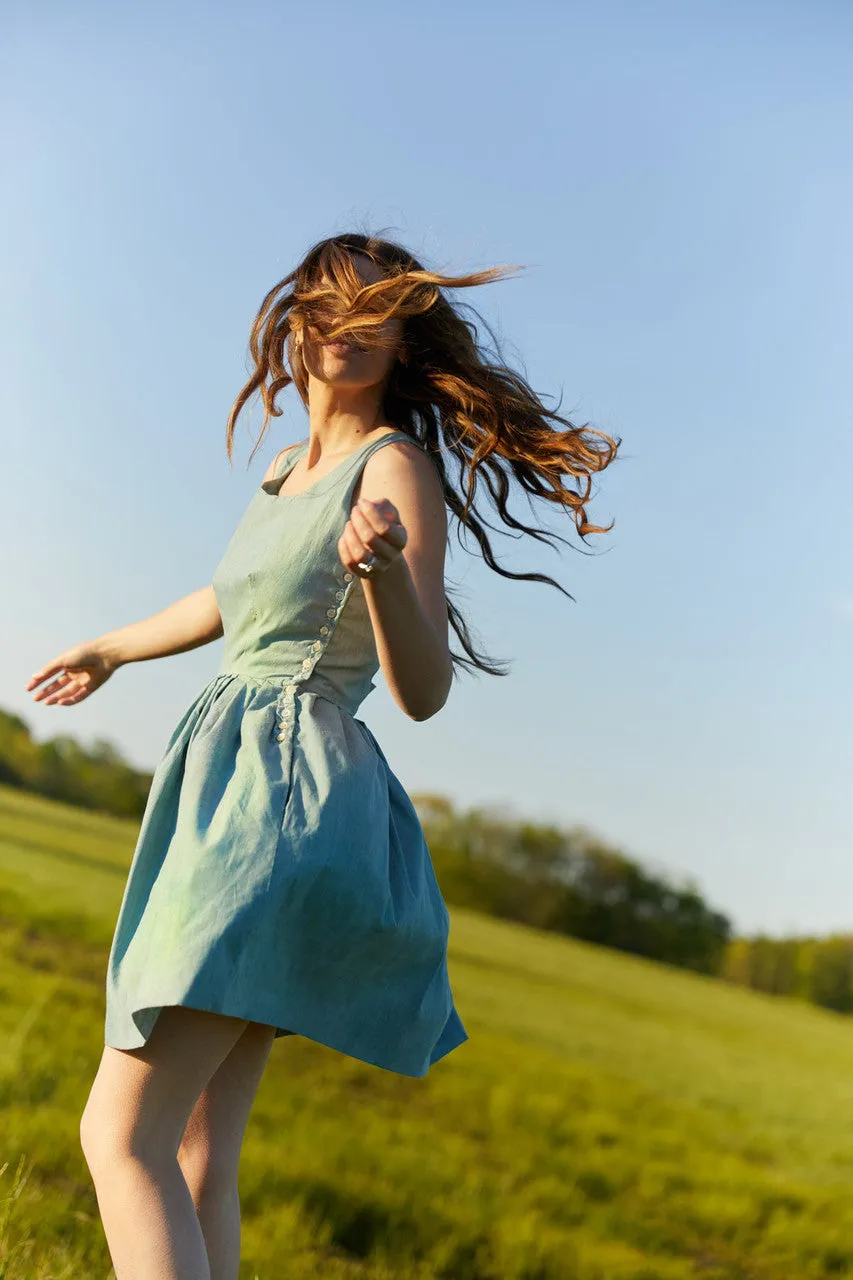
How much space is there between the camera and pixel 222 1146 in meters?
1.72

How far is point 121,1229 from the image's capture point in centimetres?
146

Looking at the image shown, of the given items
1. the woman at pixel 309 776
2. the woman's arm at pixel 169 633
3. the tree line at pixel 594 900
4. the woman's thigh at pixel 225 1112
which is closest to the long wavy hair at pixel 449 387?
the woman at pixel 309 776

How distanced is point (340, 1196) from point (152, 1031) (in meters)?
4.04

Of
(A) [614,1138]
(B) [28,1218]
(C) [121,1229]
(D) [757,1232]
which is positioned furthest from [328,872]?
(A) [614,1138]

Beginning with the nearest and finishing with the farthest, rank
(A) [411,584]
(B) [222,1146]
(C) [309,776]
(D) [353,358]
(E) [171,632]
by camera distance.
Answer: (A) [411,584] < (C) [309,776] < (B) [222,1146] < (D) [353,358] < (E) [171,632]

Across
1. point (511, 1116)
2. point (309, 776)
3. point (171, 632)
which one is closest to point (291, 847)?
point (309, 776)

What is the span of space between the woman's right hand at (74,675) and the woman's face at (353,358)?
2.09 ft

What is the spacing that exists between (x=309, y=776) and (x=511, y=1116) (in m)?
6.15

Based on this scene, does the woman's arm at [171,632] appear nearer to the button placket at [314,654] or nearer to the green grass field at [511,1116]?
the button placket at [314,654]

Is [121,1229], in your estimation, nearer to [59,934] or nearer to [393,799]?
[393,799]

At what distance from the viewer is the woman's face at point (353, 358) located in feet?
5.97

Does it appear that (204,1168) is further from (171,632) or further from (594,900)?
(594,900)

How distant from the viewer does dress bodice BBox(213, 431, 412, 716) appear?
67.1 inches

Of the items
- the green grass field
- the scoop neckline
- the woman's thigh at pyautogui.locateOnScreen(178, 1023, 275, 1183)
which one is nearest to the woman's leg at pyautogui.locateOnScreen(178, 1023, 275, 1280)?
the woman's thigh at pyautogui.locateOnScreen(178, 1023, 275, 1183)
